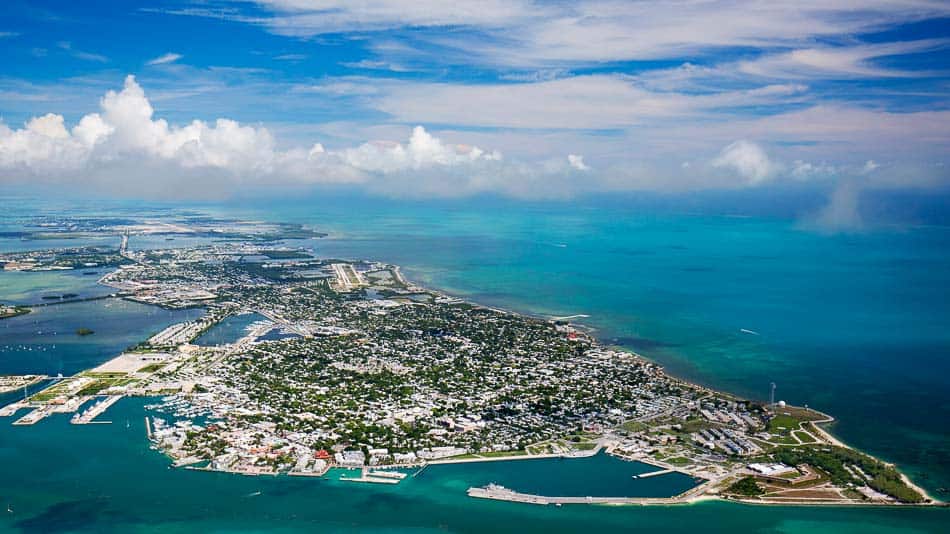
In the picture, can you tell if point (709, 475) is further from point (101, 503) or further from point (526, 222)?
point (526, 222)

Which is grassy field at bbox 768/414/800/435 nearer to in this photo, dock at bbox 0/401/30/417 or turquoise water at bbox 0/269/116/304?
dock at bbox 0/401/30/417

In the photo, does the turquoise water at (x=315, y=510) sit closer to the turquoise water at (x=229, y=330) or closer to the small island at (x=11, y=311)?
the turquoise water at (x=229, y=330)

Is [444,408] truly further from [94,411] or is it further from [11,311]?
[11,311]

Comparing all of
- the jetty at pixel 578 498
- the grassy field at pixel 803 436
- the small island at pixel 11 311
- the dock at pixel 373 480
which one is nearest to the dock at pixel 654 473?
the jetty at pixel 578 498

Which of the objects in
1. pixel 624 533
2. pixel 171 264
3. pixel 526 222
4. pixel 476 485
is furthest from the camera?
pixel 526 222

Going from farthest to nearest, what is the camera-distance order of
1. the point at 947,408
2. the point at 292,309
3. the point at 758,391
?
the point at 292,309 → the point at 758,391 → the point at 947,408

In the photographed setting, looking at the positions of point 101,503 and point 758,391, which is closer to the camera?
point 101,503

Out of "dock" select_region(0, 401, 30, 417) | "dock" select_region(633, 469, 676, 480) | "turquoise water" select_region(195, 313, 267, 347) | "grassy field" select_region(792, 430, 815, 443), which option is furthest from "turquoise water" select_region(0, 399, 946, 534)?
"turquoise water" select_region(195, 313, 267, 347)

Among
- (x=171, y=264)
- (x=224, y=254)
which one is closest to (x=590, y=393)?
(x=171, y=264)

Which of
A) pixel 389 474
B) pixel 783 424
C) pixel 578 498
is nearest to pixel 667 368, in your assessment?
pixel 783 424
